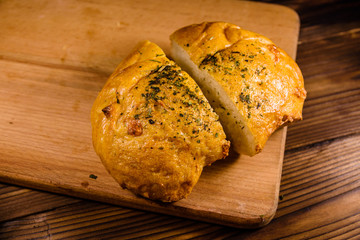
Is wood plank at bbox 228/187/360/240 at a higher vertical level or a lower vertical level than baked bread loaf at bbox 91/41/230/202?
lower

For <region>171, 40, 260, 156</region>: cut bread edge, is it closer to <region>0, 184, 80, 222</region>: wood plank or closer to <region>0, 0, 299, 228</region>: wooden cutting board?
<region>0, 0, 299, 228</region>: wooden cutting board

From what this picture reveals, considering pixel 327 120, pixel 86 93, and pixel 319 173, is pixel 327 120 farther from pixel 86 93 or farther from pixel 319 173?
pixel 86 93

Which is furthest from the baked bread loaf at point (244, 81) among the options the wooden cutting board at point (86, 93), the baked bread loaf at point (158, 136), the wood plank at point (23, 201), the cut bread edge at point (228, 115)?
the wood plank at point (23, 201)

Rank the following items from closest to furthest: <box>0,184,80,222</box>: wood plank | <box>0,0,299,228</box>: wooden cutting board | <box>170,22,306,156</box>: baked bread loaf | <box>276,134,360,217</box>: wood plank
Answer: <box>170,22,306,156</box>: baked bread loaf → <box>0,0,299,228</box>: wooden cutting board → <box>0,184,80,222</box>: wood plank → <box>276,134,360,217</box>: wood plank

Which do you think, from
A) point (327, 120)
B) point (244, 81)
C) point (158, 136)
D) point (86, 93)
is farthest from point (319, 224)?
point (86, 93)

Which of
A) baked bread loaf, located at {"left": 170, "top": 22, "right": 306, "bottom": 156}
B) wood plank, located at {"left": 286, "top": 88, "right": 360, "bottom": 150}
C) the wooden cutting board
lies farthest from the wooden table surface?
baked bread loaf, located at {"left": 170, "top": 22, "right": 306, "bottom": 156}

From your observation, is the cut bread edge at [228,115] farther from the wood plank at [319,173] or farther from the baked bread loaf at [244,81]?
the wood plank at [319,173]
